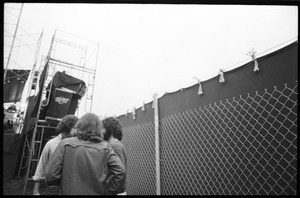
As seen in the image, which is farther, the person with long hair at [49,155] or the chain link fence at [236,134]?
the person with long hair at [49,155]

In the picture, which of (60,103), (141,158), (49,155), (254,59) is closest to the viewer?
(254,59)

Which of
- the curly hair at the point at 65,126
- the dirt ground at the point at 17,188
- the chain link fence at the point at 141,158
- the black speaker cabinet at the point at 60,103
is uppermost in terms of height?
the black speaker cabinet at the point at 60,103

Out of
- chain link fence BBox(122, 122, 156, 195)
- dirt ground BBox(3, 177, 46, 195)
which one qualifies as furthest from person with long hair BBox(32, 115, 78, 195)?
dirt ground BBox(3, 177, 46, 195)

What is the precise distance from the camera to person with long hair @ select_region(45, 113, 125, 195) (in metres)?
1.61

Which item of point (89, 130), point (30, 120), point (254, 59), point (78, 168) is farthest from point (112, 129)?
point (30, 120)

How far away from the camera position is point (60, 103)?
4.49 m

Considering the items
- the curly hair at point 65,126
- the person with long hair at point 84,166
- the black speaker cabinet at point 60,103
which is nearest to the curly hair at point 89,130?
the person with long hair at point 84,166

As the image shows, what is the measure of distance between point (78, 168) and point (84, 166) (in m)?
0.05

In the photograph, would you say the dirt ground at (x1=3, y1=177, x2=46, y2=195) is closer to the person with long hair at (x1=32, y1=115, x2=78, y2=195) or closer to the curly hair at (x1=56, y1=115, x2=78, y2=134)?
the person with long hair at (x1=32, y1=115, x2=78, y2=195)

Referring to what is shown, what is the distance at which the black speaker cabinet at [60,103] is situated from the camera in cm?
442

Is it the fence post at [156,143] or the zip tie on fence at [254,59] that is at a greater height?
the zip tie on fence at [254,59]

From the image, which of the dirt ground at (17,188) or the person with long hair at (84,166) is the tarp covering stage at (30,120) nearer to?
the dirt ground at (17,188)

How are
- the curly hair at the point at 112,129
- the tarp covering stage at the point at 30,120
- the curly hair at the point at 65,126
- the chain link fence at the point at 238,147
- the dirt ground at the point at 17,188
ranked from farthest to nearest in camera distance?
the tarp covering stage at the point at 30,120, the dirt ground at the point at 17,188, the curly hair at the point at 65,126, the curly hair at the point at 112,129, the chain link fence at the point at 238,147

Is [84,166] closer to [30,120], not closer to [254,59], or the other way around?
[254,59]
